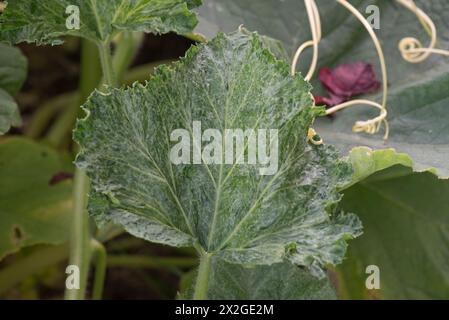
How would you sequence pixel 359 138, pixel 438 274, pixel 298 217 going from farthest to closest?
1. pixel 438 274
2. pixel 359 138
3. pixel 298 217

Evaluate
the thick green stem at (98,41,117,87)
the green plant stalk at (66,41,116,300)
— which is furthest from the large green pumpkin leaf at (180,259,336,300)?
the thick green stem at (98,41,117,87)

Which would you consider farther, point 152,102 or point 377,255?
point 377,255

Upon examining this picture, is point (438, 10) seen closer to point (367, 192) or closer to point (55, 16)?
point (367, 192)

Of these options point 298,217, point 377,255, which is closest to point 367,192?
point 377,255

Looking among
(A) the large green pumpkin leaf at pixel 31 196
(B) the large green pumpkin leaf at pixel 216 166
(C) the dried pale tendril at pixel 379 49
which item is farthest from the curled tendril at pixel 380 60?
(A) the large green pumpkin leaf at pixel 31 196

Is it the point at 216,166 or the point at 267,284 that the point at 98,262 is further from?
the point at 216,166

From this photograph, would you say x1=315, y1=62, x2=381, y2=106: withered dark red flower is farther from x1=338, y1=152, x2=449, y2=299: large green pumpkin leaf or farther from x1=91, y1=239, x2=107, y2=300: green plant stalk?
x1=91, y1=239, x2=107, y2=300: green plant stalk
